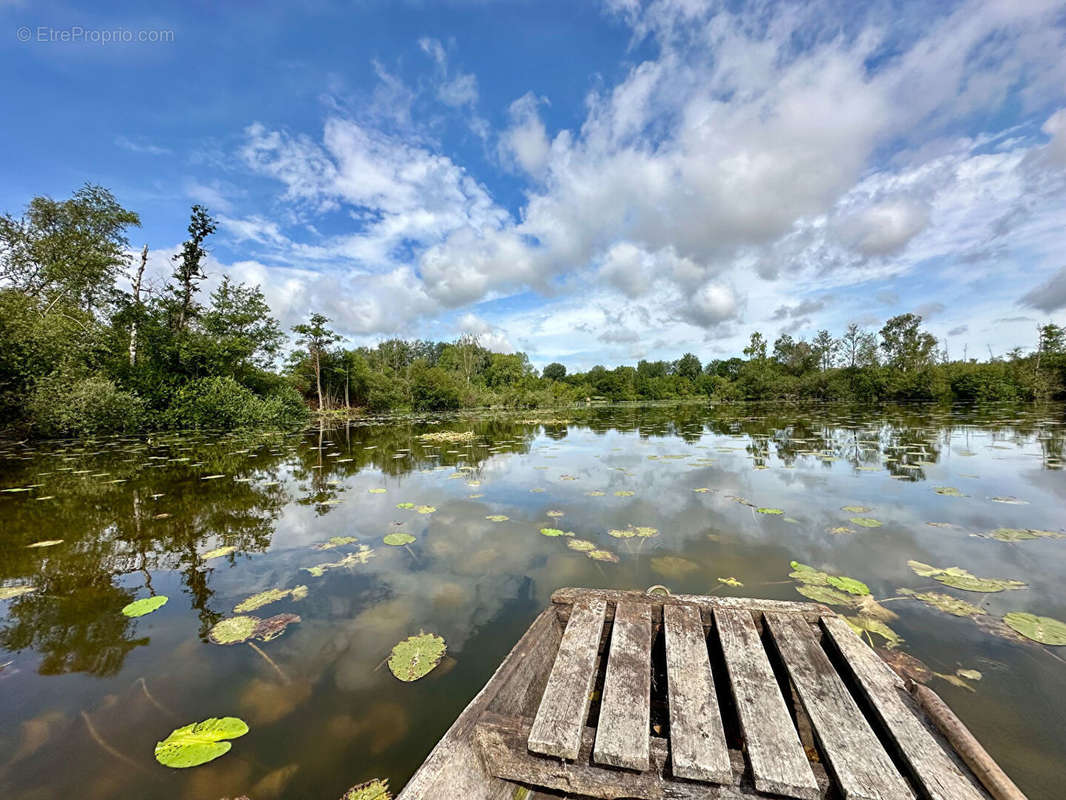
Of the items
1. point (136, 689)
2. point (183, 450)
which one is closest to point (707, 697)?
point (136, 689)

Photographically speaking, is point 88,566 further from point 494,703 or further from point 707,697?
point 707,697

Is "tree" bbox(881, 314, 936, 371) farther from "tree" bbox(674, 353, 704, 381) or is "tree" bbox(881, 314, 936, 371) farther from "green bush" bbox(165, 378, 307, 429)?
"green bush" bbox(165, 378, 307, 429)

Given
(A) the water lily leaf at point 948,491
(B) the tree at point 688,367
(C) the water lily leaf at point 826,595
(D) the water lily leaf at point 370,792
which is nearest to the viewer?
(D) the water lily leaf at point 370,792

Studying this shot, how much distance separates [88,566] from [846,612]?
19.4ft

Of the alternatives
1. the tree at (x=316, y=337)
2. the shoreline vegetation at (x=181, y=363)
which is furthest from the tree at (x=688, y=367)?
the tree at (x=316, y=337)

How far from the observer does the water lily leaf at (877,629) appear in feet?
7.33

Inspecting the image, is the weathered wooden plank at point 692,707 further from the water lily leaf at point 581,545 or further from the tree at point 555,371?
the tree at point 555,371

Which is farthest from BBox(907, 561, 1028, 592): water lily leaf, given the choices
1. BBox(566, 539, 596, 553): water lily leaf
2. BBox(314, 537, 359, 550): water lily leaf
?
BBox(314, 537, 359, 550): water lily leaf

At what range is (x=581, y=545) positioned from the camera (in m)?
3.69

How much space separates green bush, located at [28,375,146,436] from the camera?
10711mm

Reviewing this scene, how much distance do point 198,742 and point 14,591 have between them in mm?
2761

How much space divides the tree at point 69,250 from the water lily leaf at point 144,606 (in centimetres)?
1685

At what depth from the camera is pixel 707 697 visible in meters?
1.50

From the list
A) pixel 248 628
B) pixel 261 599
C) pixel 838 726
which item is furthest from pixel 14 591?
pixel 838 726
